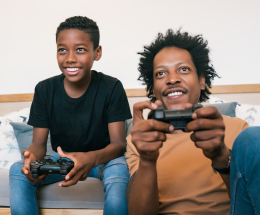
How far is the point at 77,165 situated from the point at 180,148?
370mm

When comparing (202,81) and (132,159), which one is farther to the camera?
(202,81)

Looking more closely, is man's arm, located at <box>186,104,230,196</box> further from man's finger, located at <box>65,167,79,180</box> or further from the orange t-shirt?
man's finger, located at <box>65,167,79,180</box>

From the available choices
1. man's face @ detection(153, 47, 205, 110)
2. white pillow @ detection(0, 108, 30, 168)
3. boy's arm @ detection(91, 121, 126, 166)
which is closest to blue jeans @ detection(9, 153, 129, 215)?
boy's arm @ detection(91, 121, 126, 166)

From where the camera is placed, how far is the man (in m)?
0.54

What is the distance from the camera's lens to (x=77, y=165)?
86cm

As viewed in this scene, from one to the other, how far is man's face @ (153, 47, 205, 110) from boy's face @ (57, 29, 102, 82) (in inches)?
14.0

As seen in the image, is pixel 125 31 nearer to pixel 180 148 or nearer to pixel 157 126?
pixel 180 148

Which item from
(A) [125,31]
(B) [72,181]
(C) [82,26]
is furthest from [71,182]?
(A) [125,31]

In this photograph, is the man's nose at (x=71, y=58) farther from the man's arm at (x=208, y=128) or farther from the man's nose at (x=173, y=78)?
the man's arm at (x=208, y=128)

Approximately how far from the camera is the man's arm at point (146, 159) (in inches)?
21.5

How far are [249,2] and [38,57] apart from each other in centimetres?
164

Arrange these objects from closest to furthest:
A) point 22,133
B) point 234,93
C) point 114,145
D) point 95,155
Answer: point 95,155 → point 114,145 → point 22,133 → point 234,93

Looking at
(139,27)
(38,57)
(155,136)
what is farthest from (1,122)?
(155,136)

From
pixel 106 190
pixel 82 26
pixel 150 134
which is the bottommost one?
pixel 106 190
